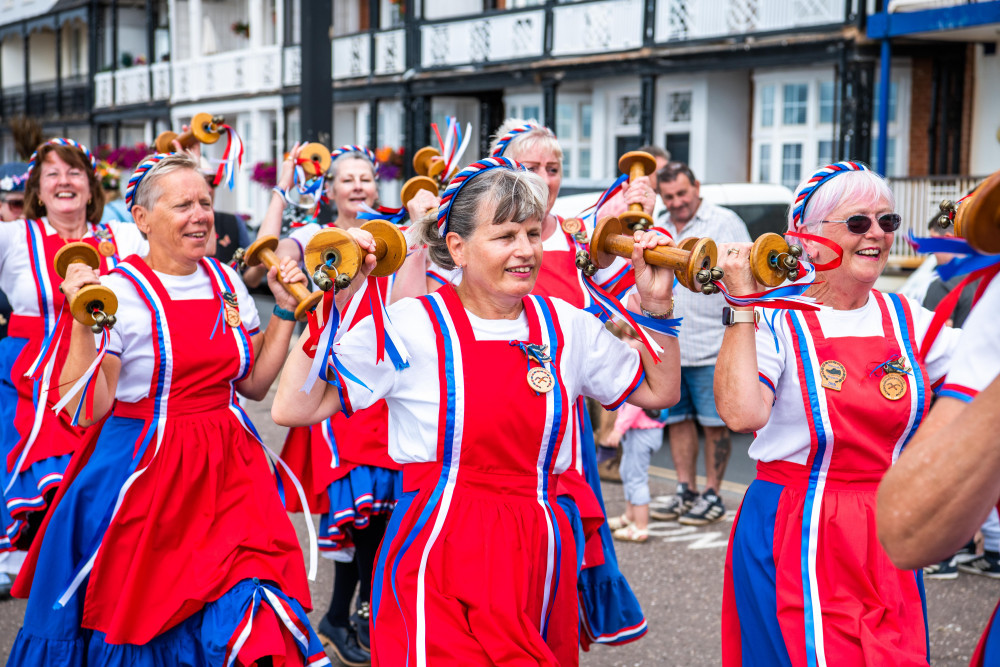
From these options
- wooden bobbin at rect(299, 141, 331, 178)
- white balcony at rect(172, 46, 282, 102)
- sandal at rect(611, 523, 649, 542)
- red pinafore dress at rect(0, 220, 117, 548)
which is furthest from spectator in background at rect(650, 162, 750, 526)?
white balcony at rect(172, 46, 282, 102)

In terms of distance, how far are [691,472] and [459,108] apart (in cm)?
1832

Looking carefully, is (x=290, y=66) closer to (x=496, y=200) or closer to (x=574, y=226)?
(x=574, y=226)

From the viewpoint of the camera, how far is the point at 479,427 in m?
2.52

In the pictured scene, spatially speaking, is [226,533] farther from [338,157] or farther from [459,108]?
[459,108]

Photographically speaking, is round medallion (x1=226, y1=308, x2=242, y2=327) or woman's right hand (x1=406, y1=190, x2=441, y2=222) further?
woman's right hand (x1=406, y1=190, x2=441, y2=222)

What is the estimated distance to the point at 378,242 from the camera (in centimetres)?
252

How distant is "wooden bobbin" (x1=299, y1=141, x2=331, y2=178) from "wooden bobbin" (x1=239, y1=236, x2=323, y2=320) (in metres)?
1.76

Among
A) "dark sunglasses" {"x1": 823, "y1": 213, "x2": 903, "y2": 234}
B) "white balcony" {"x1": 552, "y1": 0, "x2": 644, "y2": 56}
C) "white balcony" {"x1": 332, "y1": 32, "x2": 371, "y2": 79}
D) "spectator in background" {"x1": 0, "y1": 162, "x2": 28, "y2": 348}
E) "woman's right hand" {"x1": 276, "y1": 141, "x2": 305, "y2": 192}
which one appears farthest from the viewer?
"white balcony" {"x1": 332, "y1": 32, "x2": 371, "y2": 79}

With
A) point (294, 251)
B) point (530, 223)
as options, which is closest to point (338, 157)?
point (294, 251)

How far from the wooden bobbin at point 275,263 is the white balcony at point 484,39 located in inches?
678

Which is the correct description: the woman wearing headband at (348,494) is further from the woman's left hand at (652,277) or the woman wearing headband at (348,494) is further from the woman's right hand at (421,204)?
the woman's left hand at (652,277)

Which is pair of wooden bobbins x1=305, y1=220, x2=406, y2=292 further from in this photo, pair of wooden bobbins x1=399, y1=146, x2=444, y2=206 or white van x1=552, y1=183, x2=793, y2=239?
white van x1=552, y1=183, x2=793, y2=239

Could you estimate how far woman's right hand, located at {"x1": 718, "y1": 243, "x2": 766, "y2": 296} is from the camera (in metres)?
2.44

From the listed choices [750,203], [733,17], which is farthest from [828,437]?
[733,17]
